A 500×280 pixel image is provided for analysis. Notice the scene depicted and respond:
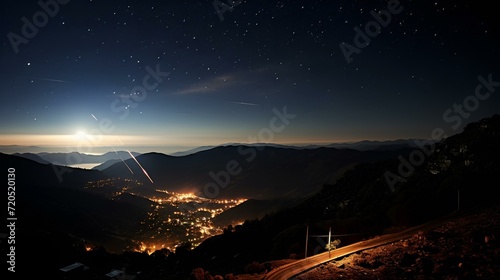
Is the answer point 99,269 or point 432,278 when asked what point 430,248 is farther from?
point 99,269

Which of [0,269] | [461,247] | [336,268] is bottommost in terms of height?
[0,269]

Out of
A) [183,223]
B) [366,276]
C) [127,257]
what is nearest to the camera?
[366,276]

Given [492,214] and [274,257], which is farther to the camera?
[274,257]

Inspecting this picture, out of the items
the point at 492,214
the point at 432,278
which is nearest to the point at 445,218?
the point at 492,214

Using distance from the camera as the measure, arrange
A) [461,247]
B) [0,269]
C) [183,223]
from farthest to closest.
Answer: [183,223]
[0,269]
[461,247]

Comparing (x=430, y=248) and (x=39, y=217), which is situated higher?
(x=430, y=248)

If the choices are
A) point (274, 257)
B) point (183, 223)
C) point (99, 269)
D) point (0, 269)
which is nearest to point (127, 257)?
point (99, 269)

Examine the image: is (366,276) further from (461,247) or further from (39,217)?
(39,217)
